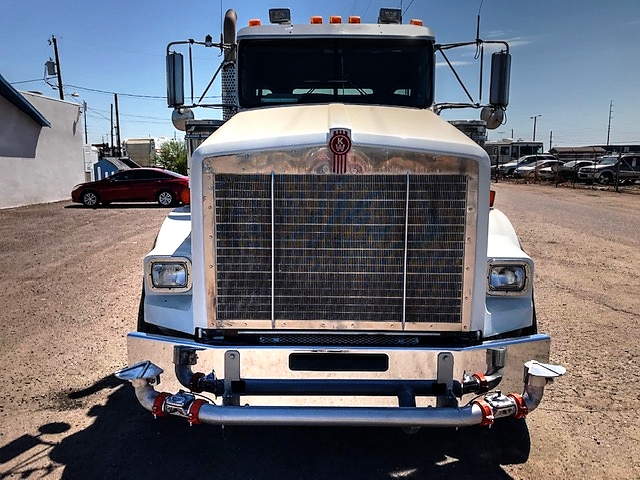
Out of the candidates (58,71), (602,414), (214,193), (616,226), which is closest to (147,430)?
(214,193)

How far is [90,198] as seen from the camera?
68.7 ft

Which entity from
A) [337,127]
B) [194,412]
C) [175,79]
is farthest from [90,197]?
[337,127]

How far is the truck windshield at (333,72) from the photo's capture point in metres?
5.11

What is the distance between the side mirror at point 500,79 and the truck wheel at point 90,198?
18.5 metres

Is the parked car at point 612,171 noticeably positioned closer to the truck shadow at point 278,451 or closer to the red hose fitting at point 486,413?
the truck shadow at point 278,451

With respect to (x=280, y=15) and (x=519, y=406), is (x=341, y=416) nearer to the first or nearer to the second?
(x=519, y=406)

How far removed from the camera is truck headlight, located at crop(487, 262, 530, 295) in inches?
132

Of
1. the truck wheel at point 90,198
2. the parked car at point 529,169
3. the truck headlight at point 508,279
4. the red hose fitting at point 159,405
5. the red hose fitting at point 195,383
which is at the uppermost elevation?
the parked car at point 529,169

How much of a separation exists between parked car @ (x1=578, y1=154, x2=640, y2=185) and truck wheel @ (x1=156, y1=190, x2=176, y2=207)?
79.5ft

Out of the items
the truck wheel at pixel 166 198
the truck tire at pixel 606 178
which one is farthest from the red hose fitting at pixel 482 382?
the truck tire at pixel 606 178

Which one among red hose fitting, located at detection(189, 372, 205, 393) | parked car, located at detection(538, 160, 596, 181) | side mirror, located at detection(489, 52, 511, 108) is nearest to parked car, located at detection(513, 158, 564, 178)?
parked car, located at detection(538, 160, 596, 181)

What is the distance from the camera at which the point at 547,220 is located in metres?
16.2

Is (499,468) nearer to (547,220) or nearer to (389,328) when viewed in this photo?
(389,328)

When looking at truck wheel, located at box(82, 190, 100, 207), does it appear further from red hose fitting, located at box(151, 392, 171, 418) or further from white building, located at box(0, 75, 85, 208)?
red hose fitting, located at box(151, 392, 171, 418)
